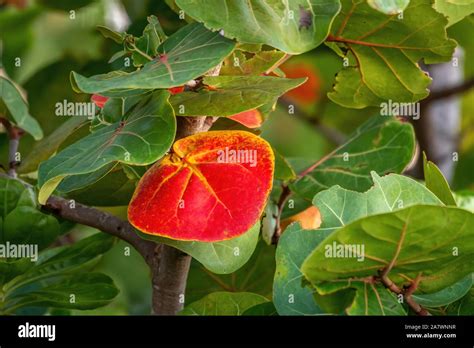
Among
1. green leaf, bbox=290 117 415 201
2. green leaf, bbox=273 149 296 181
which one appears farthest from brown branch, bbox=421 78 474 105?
green leaf, bbox=273 149 296 181

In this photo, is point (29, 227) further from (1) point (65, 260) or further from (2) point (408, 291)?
(2) point (408, 291)

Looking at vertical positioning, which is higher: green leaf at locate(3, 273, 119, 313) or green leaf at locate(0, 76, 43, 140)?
green leaf at locate(0, 76, 43, 140)

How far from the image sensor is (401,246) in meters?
0.57

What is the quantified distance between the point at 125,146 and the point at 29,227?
22 centimetres

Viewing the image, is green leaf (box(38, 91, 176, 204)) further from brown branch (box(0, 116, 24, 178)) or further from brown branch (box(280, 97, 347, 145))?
brown branch (box(280, 97, 347, 145))

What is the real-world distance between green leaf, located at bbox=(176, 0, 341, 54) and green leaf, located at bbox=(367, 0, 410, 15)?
0.11 ft

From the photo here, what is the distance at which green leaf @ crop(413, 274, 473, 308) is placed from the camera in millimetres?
642

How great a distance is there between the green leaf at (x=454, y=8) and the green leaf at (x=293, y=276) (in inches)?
9.4

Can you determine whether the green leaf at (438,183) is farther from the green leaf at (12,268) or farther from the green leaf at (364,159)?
the green leaf at (12,268)

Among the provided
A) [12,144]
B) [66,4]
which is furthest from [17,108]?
[66,4]

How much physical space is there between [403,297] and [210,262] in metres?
0.14

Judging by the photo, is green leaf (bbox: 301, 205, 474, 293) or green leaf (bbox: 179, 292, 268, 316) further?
green leaf (bbox: 179, 292, 268, 316)
